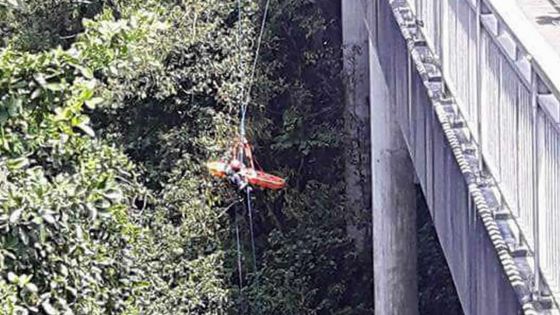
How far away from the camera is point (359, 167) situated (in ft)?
52.6

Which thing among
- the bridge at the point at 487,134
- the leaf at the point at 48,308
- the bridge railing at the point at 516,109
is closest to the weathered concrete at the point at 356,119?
the bridge at the point at 487,134

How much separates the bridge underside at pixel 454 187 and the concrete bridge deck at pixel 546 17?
62 cm

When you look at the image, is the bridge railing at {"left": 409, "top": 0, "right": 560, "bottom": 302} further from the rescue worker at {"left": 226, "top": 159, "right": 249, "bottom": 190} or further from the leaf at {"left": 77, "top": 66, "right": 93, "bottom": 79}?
the rescue worker at {"left": 226, "top": 159, "right": 249, "bottom": 190}

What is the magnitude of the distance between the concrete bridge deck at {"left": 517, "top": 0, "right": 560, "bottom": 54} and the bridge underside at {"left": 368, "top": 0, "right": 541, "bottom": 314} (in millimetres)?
620

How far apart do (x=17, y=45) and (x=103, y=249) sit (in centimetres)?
749

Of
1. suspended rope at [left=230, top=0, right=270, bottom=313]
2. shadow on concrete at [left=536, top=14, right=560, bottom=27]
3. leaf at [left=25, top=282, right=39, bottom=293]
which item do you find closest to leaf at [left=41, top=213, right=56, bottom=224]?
leaf at [left=25, top=282, right=39, bottom=293]

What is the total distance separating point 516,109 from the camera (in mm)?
5328

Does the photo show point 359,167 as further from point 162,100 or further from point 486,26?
point 486,26

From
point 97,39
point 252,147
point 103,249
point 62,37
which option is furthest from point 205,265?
point 97,39

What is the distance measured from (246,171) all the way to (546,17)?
632cm

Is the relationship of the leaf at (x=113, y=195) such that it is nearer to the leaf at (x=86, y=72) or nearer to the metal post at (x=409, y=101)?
the leaf at (x=86, y=72)

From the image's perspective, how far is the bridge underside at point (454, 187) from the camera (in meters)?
5.30

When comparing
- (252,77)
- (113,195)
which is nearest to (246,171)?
(252,77)

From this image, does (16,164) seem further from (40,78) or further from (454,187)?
(454,187)
